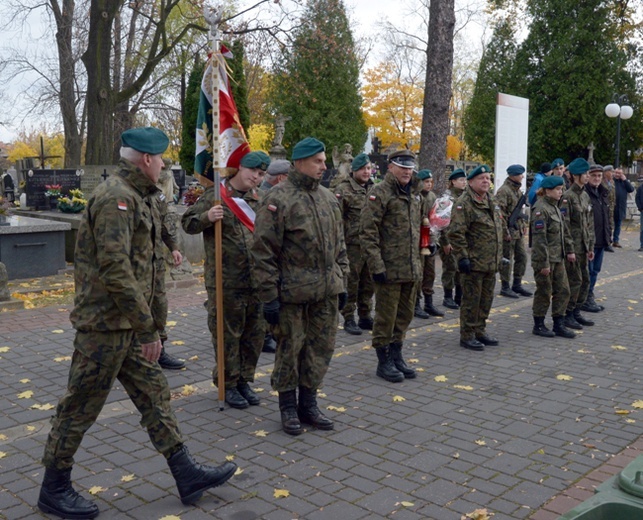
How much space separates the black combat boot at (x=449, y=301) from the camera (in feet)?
33.5

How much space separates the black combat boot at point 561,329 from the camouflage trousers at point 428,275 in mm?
1817

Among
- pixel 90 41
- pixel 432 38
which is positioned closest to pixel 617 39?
pixel 432 38

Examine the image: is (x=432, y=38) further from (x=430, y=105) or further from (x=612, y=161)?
(x=612, y=161)

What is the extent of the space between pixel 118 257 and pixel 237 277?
2.13 metres

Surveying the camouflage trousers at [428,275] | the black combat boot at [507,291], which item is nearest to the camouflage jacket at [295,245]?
the camouflage trousers at [428,275]

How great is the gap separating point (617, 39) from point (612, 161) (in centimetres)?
554

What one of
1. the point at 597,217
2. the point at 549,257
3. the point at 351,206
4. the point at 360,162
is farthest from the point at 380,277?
the point at 597,217

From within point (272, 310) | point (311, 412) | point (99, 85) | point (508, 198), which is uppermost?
point (99, 85)

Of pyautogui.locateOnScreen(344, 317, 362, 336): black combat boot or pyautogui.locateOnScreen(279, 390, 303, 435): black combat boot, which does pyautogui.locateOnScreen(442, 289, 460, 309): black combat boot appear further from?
pyautogui.locateOnScreen(279, 390, 303, 435): black combat boot

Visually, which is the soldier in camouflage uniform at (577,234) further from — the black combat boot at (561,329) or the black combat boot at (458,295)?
the black combat boot at (458,295)

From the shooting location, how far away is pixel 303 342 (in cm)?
526

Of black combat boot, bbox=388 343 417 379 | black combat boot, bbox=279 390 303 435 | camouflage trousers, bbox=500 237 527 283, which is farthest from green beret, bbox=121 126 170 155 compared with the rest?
camouflage trousers, bbox=500 237 527 283

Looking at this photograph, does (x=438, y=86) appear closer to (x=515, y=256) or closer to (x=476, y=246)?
(x=515, y=256)

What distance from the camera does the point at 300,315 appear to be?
519cm
